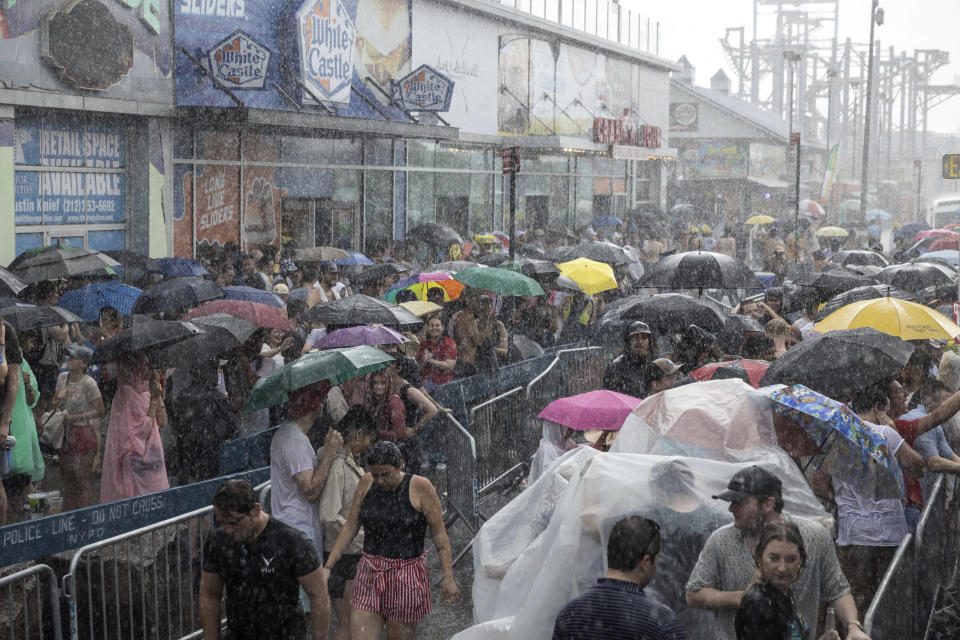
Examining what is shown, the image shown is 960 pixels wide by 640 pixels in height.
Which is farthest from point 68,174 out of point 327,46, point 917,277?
point 917,277

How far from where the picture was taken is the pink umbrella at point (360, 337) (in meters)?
9.00

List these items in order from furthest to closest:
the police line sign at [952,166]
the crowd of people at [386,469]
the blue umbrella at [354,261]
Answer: the blue umbrella at [354,261] → the police line sign at [952,166] → the crowd of people at [386,469]

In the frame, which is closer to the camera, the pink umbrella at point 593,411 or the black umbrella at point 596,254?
the pink umbrella at point 593,411

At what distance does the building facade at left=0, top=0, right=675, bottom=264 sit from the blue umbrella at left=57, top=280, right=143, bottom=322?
15.0 feet

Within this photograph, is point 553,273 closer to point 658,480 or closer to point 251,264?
point 251,264

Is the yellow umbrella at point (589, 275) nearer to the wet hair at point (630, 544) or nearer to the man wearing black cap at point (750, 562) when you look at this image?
the man wearing black cap at point (750, 562)

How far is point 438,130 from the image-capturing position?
23.2 meters

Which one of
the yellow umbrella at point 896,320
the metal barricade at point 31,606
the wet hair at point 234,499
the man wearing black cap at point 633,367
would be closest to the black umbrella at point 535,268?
the man wearing black cap at point 633,367

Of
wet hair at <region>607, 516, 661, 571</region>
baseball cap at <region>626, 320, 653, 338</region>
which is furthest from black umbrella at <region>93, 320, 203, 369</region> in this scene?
wet hair at <region>607, 516, 661, 571</region>

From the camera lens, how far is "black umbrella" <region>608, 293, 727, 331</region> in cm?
1066

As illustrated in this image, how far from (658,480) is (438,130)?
61.7 feet

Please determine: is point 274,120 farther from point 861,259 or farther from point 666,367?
point 666,367

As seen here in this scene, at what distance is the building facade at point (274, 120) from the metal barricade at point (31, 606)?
993 centimetres

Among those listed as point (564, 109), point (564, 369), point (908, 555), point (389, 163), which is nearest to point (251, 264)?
point (564, 369)
